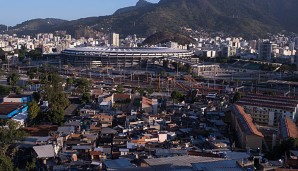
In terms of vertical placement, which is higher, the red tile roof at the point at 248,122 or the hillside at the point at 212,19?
the hillside at the point at 212,19

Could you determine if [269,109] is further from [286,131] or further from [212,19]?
[212,19]

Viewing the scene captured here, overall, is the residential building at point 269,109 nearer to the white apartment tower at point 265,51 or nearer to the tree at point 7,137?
the tree at point 7,137

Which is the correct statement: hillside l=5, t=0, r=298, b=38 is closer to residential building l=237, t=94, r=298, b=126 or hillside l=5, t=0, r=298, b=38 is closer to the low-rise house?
residential building l=237, t=94, r=298, b=126

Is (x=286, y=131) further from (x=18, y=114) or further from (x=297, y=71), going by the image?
(x=297, y=71)

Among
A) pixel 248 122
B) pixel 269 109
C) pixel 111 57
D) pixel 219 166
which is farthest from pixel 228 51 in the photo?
pixel 219 166

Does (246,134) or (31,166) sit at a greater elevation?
(246,134)

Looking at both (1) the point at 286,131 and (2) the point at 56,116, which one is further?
(2) the point at 56,116

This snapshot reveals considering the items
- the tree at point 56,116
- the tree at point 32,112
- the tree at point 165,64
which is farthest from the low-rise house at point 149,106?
the tree at point 165,64

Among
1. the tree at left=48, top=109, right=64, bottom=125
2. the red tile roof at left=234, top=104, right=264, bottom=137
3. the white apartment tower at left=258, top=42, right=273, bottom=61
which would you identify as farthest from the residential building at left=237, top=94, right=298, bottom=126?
the white apartment tower at left=258, top=42, right=273, bottom=61
